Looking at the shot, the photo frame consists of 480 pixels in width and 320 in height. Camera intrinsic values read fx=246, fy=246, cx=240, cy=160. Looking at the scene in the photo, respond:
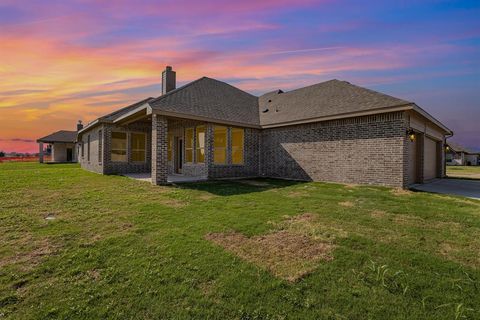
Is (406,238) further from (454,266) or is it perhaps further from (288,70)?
(288,70)

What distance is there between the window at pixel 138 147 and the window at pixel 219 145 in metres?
6.25

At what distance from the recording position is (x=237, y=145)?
14.0 metres

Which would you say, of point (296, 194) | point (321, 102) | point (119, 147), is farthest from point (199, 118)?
point (119, 147)

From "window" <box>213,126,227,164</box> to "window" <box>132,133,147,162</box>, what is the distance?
20.5ft

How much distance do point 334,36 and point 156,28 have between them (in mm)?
6592

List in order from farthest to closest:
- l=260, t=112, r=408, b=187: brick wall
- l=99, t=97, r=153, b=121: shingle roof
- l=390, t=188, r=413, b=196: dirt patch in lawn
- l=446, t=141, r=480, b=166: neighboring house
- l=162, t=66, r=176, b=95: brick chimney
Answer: l=446, t=141, r=480, b=166: neighboring house < l=162, t=66, r=176, b=95: brick chimney < l=99, t=97, r=153, b=121: shingle roof < l=260, t=112, r=408, b=187: brick wall < l=390, t=188, r=413, b=196: dirt patch in lawn

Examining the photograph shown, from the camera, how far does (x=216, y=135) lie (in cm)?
1303

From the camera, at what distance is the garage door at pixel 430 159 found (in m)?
14.1

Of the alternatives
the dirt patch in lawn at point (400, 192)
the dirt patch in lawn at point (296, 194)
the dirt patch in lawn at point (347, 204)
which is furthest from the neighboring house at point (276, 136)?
the dirt patch in lawn at point (347, 204)

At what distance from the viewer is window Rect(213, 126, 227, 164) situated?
1302cm

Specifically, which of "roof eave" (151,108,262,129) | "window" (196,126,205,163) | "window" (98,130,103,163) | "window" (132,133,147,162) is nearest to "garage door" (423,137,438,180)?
"roof eave" (151,108,262,129)

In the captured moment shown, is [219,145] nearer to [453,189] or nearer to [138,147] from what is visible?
[138,147]

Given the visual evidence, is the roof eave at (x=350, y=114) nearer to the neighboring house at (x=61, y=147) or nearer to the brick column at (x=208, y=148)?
the brick column at (x=208, y=148)

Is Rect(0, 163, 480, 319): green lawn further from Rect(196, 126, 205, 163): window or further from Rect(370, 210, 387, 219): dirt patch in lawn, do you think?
Rect(196, 126, 205, 163): window
